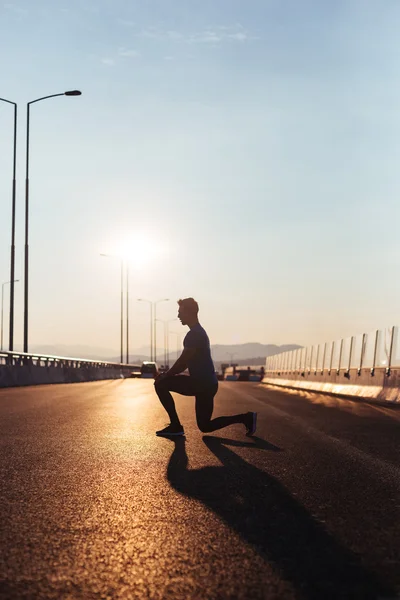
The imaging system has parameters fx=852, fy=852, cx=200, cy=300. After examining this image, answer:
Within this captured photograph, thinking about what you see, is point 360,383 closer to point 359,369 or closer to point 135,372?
point 359,369

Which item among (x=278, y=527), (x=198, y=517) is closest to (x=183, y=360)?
(x=198, y=517)

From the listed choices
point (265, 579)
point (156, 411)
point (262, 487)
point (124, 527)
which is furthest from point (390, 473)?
point (156, 411)

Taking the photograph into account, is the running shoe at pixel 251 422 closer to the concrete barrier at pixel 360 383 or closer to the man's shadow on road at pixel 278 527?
the man's shadow on road at pixel 278 527

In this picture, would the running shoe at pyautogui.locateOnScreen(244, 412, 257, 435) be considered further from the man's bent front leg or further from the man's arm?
the man's arm

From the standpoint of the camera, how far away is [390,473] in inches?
275

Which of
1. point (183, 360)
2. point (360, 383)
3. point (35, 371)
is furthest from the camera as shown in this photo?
point (35, 371)

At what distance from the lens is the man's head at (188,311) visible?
9.88m

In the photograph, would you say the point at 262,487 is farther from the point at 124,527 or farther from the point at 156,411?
the point at 156,411

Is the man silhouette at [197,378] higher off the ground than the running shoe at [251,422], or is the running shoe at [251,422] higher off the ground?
the man silhouette at [197,378]

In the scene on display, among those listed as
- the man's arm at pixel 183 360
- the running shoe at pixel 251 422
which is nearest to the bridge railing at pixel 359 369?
the running shoe at pixel 251 422

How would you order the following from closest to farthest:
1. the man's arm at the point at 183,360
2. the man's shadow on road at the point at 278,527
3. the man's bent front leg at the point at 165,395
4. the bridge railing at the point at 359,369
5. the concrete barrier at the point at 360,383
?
1. the man's shadow on road at the point at 278,527
2. the man's arm at the point at 183,360
3. the man's bent front leg at the point at 165,395
4. the concrete barrier at the point at 360,383
5. the bridge railing at the point at 359,369

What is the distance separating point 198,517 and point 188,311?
4956 mm

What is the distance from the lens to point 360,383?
24.6 metres

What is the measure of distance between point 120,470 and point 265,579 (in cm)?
358
